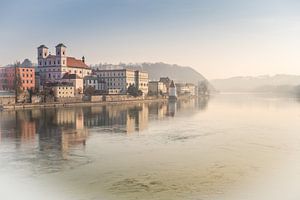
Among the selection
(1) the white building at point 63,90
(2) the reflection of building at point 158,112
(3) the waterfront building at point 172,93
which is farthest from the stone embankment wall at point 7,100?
(3) the waterfront building at point 172,93

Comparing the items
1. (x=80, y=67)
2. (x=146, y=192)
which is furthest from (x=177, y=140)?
(x=80, y=67)

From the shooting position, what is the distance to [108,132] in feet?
11.4

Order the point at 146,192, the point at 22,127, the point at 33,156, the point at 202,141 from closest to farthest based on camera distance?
the point at 146,192 < the point at 33,156 < the point at 202,141 < the point at 22,127

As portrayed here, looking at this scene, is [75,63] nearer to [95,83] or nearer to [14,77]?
[95,83]

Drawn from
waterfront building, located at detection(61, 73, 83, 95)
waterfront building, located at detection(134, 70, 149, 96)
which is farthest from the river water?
waterfront building, located at detection(134, 70, 149, 96)

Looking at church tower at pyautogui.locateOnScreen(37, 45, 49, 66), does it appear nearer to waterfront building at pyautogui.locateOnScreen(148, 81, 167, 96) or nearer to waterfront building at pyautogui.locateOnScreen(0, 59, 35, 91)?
waterfront building at pyautogui.locateOnScreen(0, 59, 35, 91)

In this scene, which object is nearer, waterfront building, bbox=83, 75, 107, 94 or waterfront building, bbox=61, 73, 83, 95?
waterfront building, bbox=61, 73, 83, 95

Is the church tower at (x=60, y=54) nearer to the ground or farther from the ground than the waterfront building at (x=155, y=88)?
farther from the ground

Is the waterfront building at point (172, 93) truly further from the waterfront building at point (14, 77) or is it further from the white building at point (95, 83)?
the waterfront building at point (14, 77)

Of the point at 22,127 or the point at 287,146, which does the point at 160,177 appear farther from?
the point at 22,127

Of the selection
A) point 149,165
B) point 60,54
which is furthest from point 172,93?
point 149,165

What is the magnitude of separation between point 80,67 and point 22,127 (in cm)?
655

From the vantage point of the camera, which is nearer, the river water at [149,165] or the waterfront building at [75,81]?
the river water at [149,165]

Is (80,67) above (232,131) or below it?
above
